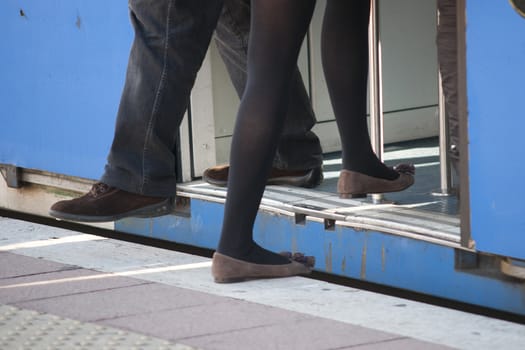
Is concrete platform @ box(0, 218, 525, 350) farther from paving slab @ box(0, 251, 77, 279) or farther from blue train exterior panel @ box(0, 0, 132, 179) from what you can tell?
blue train exterior panel @ box(0, 0, 132, 179)

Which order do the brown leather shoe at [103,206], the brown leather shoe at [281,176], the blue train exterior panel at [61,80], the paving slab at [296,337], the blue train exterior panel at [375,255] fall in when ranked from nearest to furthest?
1. the paving slab at [296,337]
2. the blue train exterior panel at [375,255]
3. the brown leather shoe at [103,206]
4. the brown leather shoe at [281,176]
5. the blue train exterior panel at [61,80]

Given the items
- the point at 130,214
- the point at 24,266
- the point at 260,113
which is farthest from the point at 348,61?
the point at 24,266

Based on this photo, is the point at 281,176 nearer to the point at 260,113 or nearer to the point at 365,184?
the point at 365,184

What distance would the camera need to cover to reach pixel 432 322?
106 inches

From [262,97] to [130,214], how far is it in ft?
2.32

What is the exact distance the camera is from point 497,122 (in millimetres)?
2932

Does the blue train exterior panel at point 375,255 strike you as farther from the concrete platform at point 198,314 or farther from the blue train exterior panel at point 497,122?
the concrete platform at point 198,314

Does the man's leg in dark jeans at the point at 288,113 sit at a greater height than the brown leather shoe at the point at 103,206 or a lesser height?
greater

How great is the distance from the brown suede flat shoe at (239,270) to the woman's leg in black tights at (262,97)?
0.13 m

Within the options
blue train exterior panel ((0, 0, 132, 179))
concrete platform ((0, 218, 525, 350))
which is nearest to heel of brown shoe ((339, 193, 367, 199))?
concrete platform ((0, 218, 525, 350))

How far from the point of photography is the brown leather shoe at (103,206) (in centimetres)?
332

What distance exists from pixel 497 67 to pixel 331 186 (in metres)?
1.24

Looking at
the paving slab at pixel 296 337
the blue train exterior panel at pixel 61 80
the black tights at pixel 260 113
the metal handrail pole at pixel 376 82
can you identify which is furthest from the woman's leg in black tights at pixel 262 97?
the blue train exterior panel at pixel 61 80

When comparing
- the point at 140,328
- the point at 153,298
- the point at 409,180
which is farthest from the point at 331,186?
the point at 140,328
